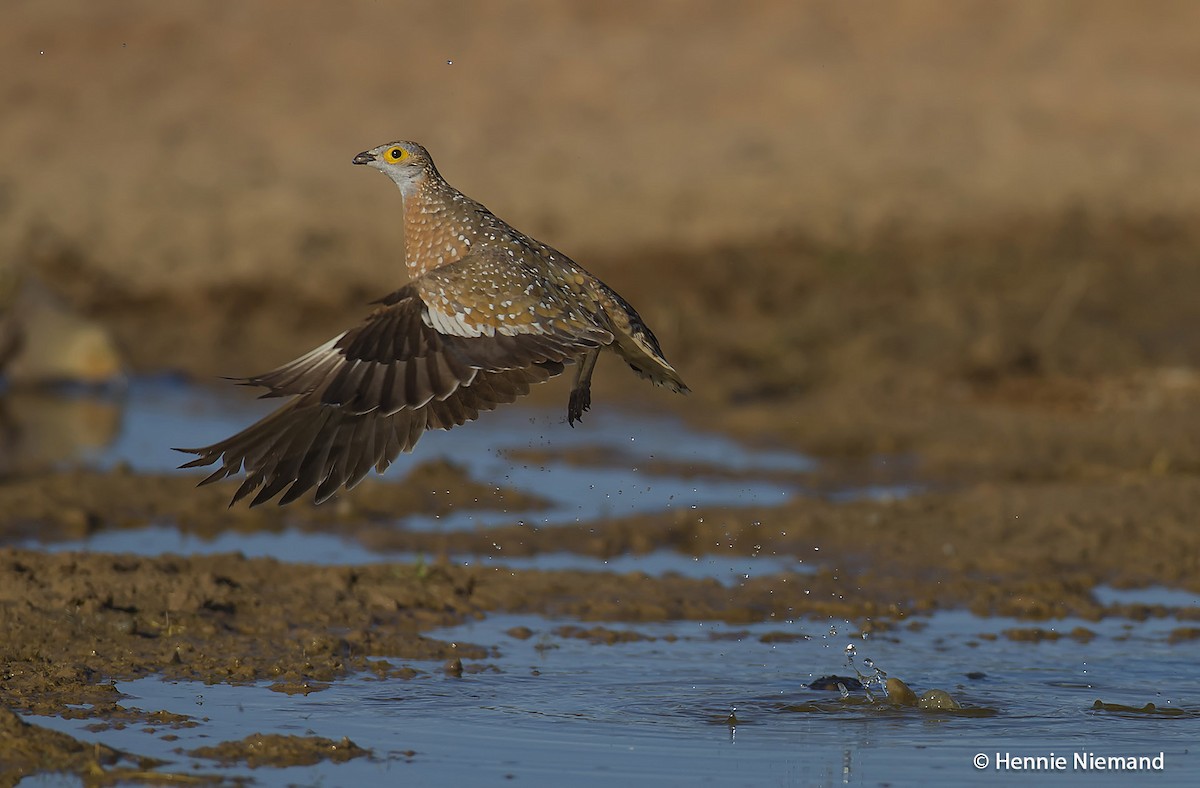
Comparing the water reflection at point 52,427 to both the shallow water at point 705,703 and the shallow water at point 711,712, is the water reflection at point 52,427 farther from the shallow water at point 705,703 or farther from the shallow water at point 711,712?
the shallow water at point 711,712

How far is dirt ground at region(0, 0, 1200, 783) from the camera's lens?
30.5 ft

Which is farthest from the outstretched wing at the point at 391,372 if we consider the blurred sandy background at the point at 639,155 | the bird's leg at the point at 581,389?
the blurred sandy background at the point at 639,155

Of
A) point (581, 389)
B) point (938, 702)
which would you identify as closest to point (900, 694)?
point (938, 702)

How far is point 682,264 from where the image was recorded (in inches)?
707

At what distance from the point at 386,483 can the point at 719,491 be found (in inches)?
79.7

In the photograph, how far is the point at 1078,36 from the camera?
23.3 metres

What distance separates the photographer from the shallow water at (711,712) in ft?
22.6

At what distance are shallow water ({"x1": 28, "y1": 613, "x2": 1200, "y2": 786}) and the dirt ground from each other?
10.6 inches

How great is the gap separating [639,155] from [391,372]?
1357 cm

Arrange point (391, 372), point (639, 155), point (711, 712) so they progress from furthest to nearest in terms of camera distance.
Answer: point (639, 155), point (711, 712), point (391, 372)

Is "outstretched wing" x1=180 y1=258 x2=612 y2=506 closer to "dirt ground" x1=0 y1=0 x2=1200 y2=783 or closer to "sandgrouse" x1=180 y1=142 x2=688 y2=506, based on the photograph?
"sandgrouse" x1=180 y1=142 x2=688 y2=506

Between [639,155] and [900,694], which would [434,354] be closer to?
[900,694]

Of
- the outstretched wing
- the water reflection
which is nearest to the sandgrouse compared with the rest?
the outstretched wing

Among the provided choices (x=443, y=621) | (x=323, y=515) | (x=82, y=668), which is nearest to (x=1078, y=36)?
(x=323, y=515)
